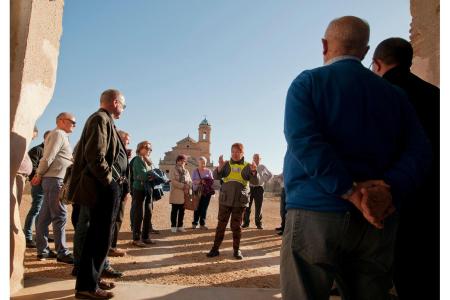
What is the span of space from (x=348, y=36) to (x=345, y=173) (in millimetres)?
813

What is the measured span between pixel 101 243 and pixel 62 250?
203cm

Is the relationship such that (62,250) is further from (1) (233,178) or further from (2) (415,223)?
(2) (415,223)

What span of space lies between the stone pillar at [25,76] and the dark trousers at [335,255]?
253 cm

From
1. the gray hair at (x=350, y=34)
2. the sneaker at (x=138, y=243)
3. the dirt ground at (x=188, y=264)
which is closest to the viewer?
the gray hair at (x=350, y=34)

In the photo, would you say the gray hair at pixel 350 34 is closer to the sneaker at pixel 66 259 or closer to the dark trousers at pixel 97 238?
the dark trousers at pixel 97 238

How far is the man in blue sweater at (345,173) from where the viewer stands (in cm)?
171

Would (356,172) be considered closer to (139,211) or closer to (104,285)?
(104,285)

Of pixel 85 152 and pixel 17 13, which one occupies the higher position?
pixel 17 13

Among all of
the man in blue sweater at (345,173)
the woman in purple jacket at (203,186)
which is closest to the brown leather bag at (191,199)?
the woman in purple jacket at (203,186)

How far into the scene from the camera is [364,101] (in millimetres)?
1860

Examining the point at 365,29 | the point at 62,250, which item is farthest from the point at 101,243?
the point at 365,29

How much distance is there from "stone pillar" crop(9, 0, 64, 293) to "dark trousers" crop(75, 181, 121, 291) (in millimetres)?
656

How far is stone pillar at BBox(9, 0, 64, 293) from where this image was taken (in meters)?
3.03

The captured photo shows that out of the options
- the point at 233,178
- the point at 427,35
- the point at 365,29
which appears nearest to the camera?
the point at 365,29
